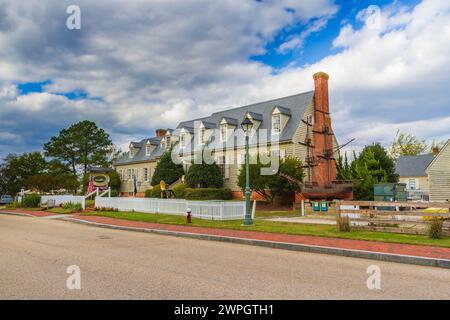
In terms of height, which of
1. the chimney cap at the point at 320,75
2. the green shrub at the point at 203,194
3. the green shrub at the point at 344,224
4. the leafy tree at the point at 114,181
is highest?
the chimney cap at the point at 320,75

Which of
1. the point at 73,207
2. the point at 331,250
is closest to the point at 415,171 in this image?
the point at 73,207

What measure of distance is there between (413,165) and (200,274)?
56116mm

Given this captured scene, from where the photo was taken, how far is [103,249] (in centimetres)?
1095

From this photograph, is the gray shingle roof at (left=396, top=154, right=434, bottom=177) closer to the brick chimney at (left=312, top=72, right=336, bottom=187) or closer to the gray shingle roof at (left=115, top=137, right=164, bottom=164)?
the brick chimney at (left=312, top=72, right=336, bottom=187)

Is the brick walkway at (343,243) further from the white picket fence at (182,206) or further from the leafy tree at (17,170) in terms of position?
the leafy tree at (17,170)

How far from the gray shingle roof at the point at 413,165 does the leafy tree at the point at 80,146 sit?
52067mm

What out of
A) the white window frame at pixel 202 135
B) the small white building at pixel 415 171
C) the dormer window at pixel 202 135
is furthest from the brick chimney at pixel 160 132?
the small white building at pixel 415 171

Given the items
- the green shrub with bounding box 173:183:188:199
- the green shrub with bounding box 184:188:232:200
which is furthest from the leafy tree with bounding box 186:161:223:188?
the green shrub with bounding box 184:188:232:200

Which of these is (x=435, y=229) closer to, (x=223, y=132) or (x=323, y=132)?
(x=323, y=132)

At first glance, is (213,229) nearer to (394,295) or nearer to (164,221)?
(164,221)

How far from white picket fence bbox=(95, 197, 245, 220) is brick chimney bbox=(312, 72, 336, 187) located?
14290 millimetres

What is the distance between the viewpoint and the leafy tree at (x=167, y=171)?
4003 centimetres
